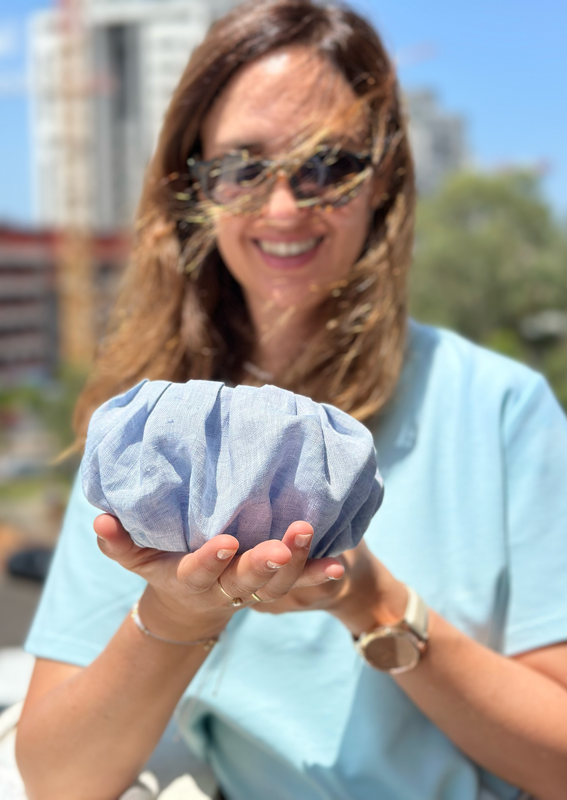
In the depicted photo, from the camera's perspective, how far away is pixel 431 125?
2662 inches

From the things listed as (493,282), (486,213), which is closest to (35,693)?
(493,282)

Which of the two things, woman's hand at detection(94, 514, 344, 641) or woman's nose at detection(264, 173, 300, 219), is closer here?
woman's hand at detection(94, 514, 344, 641)

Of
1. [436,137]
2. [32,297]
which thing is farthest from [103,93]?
[436,137]

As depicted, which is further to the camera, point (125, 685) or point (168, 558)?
point (125, 685)

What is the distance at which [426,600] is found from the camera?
1102 mm

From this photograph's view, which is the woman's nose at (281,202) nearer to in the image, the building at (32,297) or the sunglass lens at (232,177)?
the sunglass lens at (232,177)

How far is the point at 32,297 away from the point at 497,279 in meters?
28.1

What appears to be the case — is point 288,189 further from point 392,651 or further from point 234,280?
point 392,651

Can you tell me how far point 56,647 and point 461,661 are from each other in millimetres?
593

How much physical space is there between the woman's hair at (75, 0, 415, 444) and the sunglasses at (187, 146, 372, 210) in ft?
0.26

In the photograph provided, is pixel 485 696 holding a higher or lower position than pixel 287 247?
lower

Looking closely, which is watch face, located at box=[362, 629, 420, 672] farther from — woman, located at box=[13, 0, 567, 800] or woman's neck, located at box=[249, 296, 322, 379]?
woman's neck, located at box=[249, 296, 322, 379]

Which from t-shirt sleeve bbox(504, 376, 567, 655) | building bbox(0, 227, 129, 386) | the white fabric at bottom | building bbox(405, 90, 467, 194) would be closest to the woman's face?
t-shirt sleeve bbox(504, 376, 567, 655)

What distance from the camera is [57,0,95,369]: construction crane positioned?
42.2 meters
